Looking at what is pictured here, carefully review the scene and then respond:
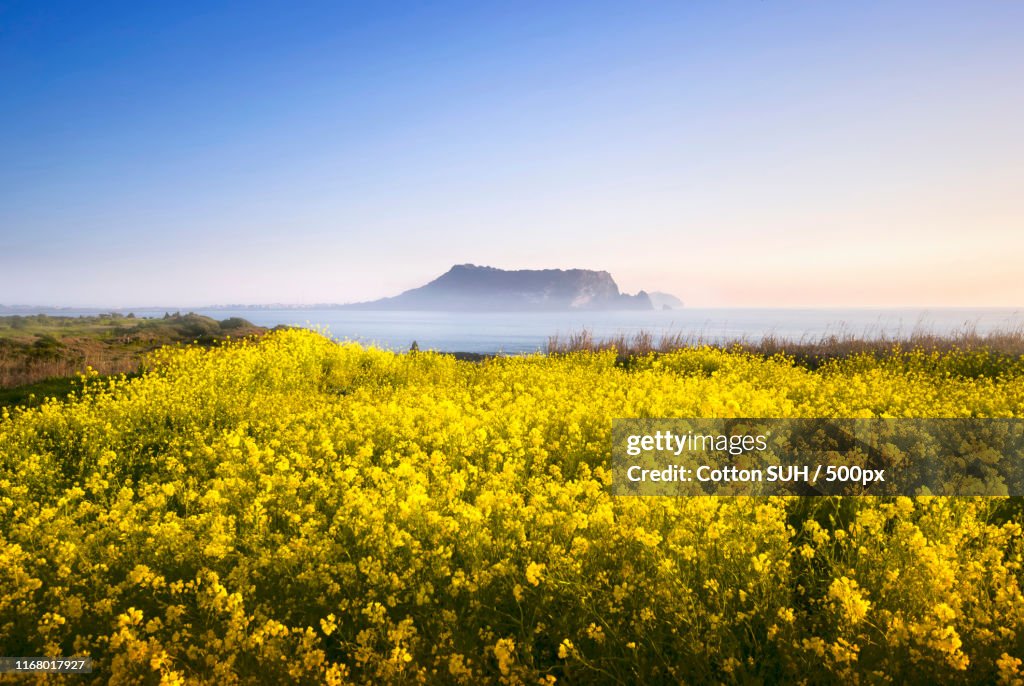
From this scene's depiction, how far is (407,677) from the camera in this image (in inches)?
122

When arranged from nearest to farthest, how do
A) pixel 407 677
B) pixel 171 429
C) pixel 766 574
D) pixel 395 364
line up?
1. pixel 407 677
2. pixel 766 574
3. pixel 171 429
4. pixel 395 364

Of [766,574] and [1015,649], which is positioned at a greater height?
[766,574]

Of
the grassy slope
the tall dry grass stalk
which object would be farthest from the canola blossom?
the tall dry grass stalk

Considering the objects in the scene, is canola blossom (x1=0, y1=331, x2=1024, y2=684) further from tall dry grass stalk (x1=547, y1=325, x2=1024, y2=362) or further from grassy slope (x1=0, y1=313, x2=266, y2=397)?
tall dry grass stalk (x1=547, y1=325, x2=1024, y2=362)

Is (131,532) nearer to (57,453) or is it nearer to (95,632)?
(95,632)

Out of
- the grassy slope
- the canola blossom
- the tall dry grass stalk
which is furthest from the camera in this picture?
the tall dry grass stalk

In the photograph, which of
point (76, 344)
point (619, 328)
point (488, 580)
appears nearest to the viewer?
point (488, 580)

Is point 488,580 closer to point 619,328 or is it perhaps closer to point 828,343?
point 828,343

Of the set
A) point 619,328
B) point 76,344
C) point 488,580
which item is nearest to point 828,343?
point 488,580

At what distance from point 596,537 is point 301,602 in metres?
1.98

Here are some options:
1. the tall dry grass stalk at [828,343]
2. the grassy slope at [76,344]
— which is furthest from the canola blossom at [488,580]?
the tall dry grass stalk at [828,343]

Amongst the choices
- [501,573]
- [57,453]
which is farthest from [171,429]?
[501,573]

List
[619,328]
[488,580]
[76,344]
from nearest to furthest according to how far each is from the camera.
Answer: [488,580] → [76,344] → [619,328]

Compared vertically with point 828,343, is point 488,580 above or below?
below
